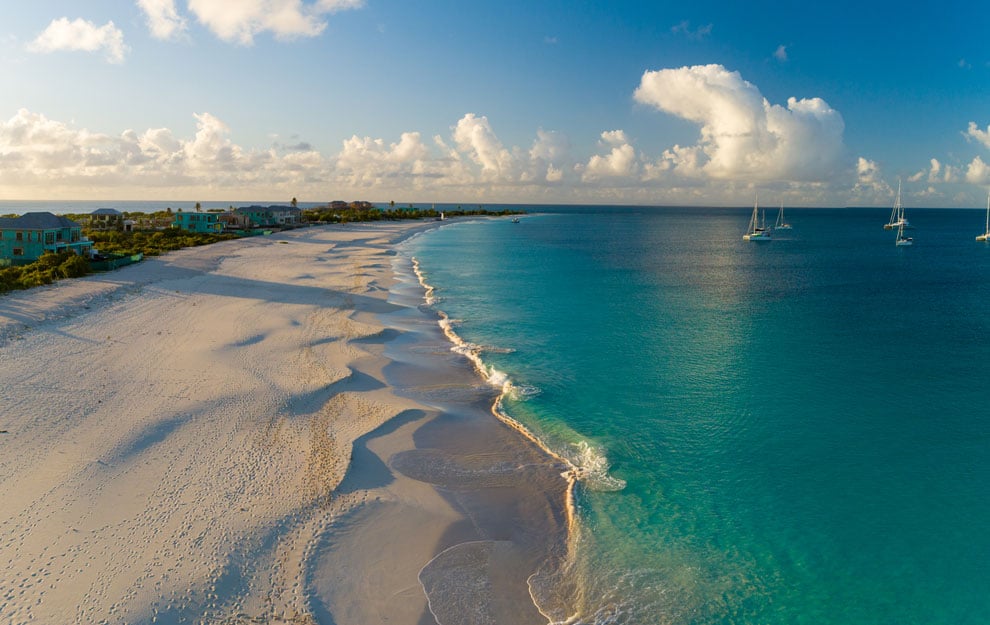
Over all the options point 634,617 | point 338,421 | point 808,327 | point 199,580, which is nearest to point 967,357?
point 808,327

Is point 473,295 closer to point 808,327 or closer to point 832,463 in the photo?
point 808,327

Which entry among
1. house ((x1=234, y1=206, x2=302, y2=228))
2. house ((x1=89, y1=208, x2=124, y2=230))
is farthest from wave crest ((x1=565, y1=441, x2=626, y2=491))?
house ((x1=234, y1=206, x2=302, y2=228))

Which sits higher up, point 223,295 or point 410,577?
point 223,295

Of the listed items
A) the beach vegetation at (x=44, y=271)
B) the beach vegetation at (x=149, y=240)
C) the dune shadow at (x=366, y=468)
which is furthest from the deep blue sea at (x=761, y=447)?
the beach vegetation at (x=149, y=240)

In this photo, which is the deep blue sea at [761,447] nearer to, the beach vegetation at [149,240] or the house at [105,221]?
the beach vegetation at [149,240]

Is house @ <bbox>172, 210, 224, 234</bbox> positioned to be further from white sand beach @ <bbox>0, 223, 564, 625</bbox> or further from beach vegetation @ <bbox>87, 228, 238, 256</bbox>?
white sand beach @ <bbox>0, 223, 564, 625</bbox>
